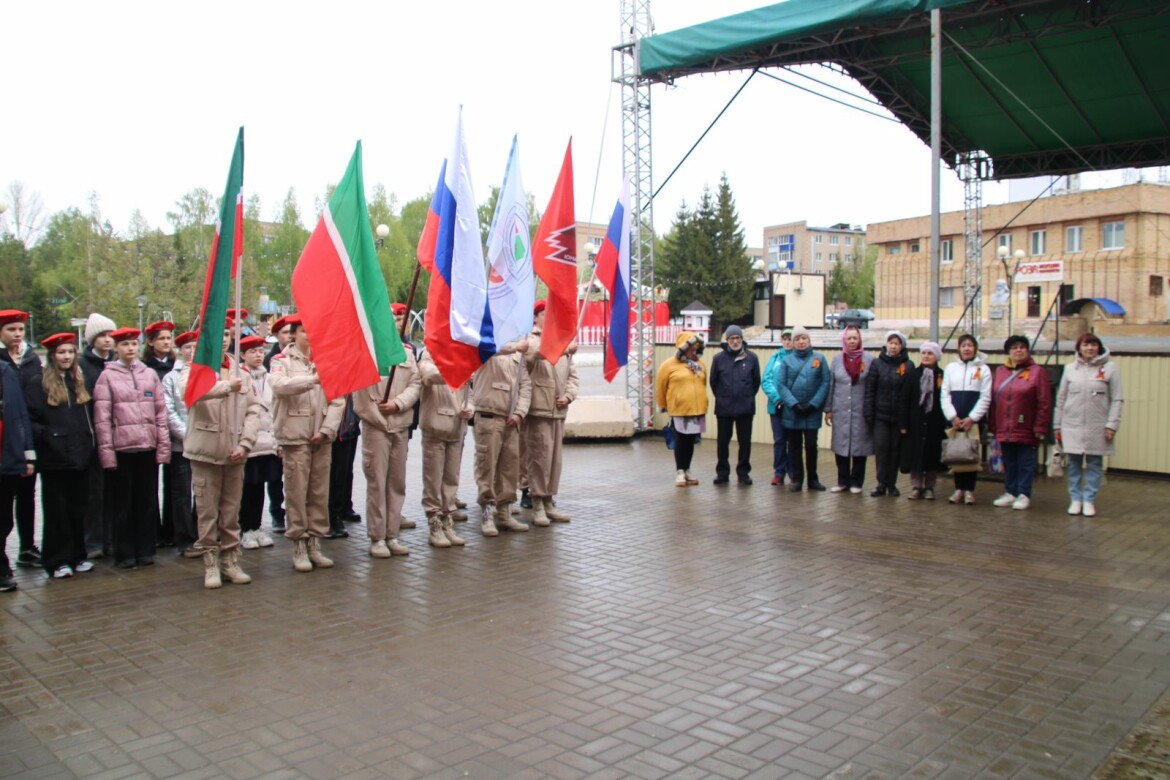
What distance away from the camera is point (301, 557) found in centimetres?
764

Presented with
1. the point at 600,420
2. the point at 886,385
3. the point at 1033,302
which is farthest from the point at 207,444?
the point at 1033,302

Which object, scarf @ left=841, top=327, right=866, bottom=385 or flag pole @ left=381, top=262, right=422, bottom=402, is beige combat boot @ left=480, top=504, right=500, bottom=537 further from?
scarf @ left=841, top=327, right=866, bottom=385

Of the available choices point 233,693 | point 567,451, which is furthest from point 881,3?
point 233,693

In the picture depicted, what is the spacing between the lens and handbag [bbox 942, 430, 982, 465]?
10.2 meters

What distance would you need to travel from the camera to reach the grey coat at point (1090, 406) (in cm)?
947

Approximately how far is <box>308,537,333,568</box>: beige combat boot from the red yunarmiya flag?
2659mm

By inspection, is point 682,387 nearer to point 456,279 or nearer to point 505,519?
point 505,519

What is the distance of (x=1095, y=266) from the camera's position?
166 ft

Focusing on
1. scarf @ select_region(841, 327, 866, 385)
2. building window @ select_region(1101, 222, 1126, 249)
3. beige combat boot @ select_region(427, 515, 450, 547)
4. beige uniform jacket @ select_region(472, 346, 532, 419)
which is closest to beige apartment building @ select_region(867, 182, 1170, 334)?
building window @ select_region(1101, 222, 1126, 249)

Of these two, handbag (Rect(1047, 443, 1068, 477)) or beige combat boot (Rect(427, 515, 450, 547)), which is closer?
beige combat boot (Rect(427, 515, 450, 547))

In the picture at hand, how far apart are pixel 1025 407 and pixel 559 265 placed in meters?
5.17

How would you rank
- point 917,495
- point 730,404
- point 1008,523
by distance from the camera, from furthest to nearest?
point 730,404, point 917,495, point 1008,523

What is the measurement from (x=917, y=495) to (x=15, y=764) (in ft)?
30.4

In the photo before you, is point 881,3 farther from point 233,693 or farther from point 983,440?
point 233,693
